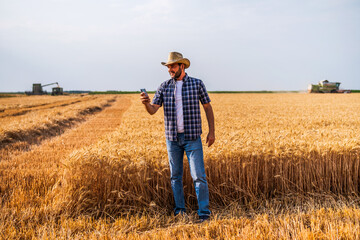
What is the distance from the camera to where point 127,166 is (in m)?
4.79

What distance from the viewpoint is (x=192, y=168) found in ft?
13.8

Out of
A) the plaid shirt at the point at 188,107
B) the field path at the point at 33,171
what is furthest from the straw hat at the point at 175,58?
the field path at the point at 33,171

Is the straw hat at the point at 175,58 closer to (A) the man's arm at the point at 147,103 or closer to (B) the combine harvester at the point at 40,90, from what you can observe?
(A) the man's arm at the point at 147,103

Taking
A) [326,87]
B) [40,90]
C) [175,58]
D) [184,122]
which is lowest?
[184,122]

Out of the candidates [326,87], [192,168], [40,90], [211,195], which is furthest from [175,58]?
[40,90]

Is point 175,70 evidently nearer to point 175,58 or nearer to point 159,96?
point 175,58

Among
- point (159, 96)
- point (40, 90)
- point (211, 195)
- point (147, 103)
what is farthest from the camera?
point (40, 90)

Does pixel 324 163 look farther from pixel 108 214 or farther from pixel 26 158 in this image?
pixel 26 158

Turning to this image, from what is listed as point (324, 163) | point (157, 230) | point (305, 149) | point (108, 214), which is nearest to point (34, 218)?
point (108, 214)

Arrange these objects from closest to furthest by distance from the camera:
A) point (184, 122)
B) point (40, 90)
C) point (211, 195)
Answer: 1. point (184, 122)
2. point (211, 195)
3. point (40, 90)

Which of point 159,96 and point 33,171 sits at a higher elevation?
point 159,96

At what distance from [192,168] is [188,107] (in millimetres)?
859

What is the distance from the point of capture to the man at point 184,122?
4188mm

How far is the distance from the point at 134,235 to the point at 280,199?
2708mm
